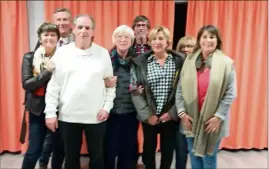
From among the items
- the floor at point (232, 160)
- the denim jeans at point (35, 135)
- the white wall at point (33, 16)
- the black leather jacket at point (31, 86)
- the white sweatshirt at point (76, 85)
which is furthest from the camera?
the white wall at point (33, 16)

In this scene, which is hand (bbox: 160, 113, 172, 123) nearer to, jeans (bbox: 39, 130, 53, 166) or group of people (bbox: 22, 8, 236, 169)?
group of people (bbox: 22, 8, 236, 169)

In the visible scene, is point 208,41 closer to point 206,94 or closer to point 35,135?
point 206,94


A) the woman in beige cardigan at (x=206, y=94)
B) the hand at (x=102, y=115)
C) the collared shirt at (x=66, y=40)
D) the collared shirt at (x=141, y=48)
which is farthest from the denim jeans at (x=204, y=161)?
the collared shirt at (x=66, y=40)

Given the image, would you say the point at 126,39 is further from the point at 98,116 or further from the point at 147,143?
the point at 147,143

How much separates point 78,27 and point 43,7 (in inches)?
53.8

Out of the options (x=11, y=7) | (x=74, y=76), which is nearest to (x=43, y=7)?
(x=11, y=7)

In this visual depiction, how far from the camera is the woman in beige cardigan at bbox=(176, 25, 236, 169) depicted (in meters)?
1.96

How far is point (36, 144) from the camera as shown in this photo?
2.14 meters

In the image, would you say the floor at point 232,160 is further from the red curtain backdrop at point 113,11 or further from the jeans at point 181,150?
the red curtain backdrop at point 113,11

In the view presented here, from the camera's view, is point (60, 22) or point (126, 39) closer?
point (126, 39)

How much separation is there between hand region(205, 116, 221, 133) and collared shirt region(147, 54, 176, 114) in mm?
350

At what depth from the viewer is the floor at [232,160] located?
2.94m

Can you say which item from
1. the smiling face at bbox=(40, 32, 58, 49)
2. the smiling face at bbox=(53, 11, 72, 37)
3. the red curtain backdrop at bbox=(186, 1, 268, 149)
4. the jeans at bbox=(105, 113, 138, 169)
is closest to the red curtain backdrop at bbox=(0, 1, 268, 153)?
the red curtain backdrop at bbox=(186, 1, 268, 149)

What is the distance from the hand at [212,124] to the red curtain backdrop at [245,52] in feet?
→ 4.57
